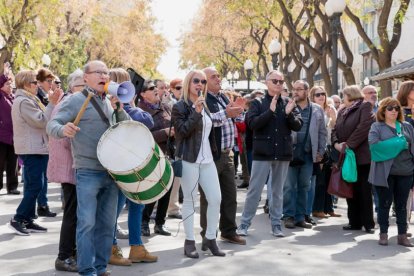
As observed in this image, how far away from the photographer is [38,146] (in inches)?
361

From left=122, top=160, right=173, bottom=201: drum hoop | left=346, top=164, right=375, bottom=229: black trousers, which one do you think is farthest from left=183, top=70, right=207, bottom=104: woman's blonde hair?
left=346, top=164, right=375, bottom=229: black trousers

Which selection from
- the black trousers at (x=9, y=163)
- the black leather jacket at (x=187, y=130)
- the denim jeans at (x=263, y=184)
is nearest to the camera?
the black leather jacket at (x=187, y=130)

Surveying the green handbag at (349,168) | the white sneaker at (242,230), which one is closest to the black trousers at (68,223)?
the white sneaker at (242,230)

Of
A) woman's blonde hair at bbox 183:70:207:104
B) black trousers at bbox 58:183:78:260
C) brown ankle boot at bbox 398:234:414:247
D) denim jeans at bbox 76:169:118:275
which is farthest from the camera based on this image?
brown ankle boot at bbox 398:234:414:247

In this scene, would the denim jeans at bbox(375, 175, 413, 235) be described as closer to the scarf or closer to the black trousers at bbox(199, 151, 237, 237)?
the scarf

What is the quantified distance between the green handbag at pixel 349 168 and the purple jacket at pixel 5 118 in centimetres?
562

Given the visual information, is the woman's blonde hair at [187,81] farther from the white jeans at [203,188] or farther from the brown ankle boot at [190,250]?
the brown ankle boot at [190,250]

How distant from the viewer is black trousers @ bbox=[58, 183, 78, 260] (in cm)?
704

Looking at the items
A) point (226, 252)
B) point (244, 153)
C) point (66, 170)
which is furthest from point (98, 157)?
point (244, 153)

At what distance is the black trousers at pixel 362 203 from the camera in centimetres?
992

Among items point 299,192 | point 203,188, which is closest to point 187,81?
point 203,188

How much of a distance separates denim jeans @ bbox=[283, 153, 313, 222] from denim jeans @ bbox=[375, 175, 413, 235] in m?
1.48

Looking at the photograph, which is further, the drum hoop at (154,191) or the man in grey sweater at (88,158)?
the drum hoop at (154,191)

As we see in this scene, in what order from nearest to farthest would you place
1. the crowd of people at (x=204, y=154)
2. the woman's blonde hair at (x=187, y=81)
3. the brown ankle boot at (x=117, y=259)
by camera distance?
1. the crowd of people at (x=204, y=154)
2. the brown ankle boot at (x=117, y=259)
3. the woman's blonde hair at (x=187, y=81)
